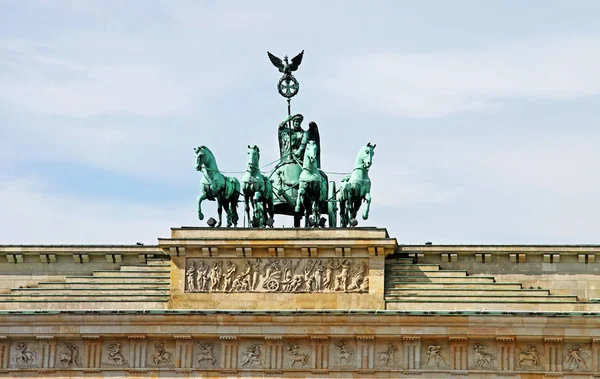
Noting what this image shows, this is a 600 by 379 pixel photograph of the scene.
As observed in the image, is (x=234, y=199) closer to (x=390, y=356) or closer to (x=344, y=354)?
(x=344, y=354)

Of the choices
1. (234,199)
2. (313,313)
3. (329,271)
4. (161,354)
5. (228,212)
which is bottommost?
(161,354)

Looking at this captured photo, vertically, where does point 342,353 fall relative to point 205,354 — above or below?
above

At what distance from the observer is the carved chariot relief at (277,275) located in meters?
65.3

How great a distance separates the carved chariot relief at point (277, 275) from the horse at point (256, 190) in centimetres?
175

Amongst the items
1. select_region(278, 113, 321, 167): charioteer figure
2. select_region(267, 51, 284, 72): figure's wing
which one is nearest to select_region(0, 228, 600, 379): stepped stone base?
select_region(278, 113, 321, 167): charioteer figure

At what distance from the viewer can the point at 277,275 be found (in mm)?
65500

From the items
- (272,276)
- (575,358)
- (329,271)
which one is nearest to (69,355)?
(272,276)

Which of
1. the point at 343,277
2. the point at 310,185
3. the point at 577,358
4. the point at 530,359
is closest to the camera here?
the point at 577,358

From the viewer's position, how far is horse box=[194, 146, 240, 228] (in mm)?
66500

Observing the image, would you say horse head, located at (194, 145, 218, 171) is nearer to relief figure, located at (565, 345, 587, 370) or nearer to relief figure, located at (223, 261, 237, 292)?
relief figure, located at (223, 261, 237, 292)

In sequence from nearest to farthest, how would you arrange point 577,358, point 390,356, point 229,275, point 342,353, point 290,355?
point 577,358 < point 390,356 < point 342,353 < point 290,355 < point 229,275

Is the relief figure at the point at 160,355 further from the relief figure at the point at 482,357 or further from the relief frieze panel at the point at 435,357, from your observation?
the relief figure at the point at 482,357

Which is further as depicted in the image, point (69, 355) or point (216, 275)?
point (216, 275)

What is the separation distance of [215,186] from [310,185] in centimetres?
273
